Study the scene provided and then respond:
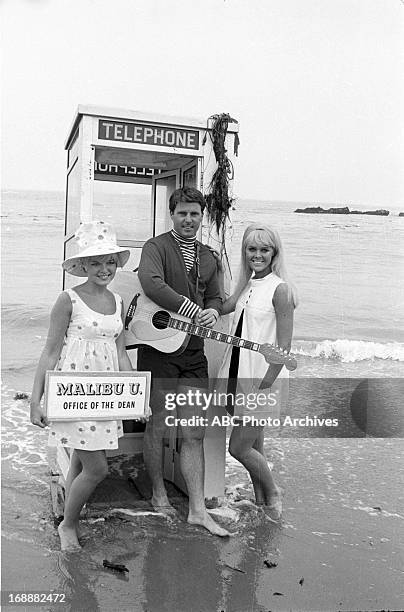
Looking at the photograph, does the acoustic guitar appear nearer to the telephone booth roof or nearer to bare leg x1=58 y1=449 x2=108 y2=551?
bare leg x1=58 y1=449 x2=108 y2=551

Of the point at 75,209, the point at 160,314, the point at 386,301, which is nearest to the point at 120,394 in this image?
the point at 160,314

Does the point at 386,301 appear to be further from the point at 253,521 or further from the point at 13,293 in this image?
the point at 13,293

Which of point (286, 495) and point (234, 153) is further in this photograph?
point (286, 495)

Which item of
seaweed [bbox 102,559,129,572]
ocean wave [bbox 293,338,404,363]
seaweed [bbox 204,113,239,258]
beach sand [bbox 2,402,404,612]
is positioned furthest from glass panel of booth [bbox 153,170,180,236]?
seaweed [bbox 102,559,129,572]

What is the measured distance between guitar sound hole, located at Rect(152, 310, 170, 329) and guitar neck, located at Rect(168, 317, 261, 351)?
18 mm

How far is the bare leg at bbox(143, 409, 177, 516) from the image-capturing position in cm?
296

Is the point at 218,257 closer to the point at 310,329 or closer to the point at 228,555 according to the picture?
the point at 310,329

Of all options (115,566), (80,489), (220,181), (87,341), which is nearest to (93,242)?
(87,341)

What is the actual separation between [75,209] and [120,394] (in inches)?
34.8

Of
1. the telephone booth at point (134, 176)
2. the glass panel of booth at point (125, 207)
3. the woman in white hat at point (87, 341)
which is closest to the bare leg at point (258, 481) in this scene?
the telephone booth at point (134, 176)

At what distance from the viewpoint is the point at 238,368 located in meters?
2.91

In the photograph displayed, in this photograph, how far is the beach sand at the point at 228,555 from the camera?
Result: 237 centimetres

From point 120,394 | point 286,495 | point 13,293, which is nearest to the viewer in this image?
point 120,394

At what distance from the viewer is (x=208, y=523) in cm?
287
